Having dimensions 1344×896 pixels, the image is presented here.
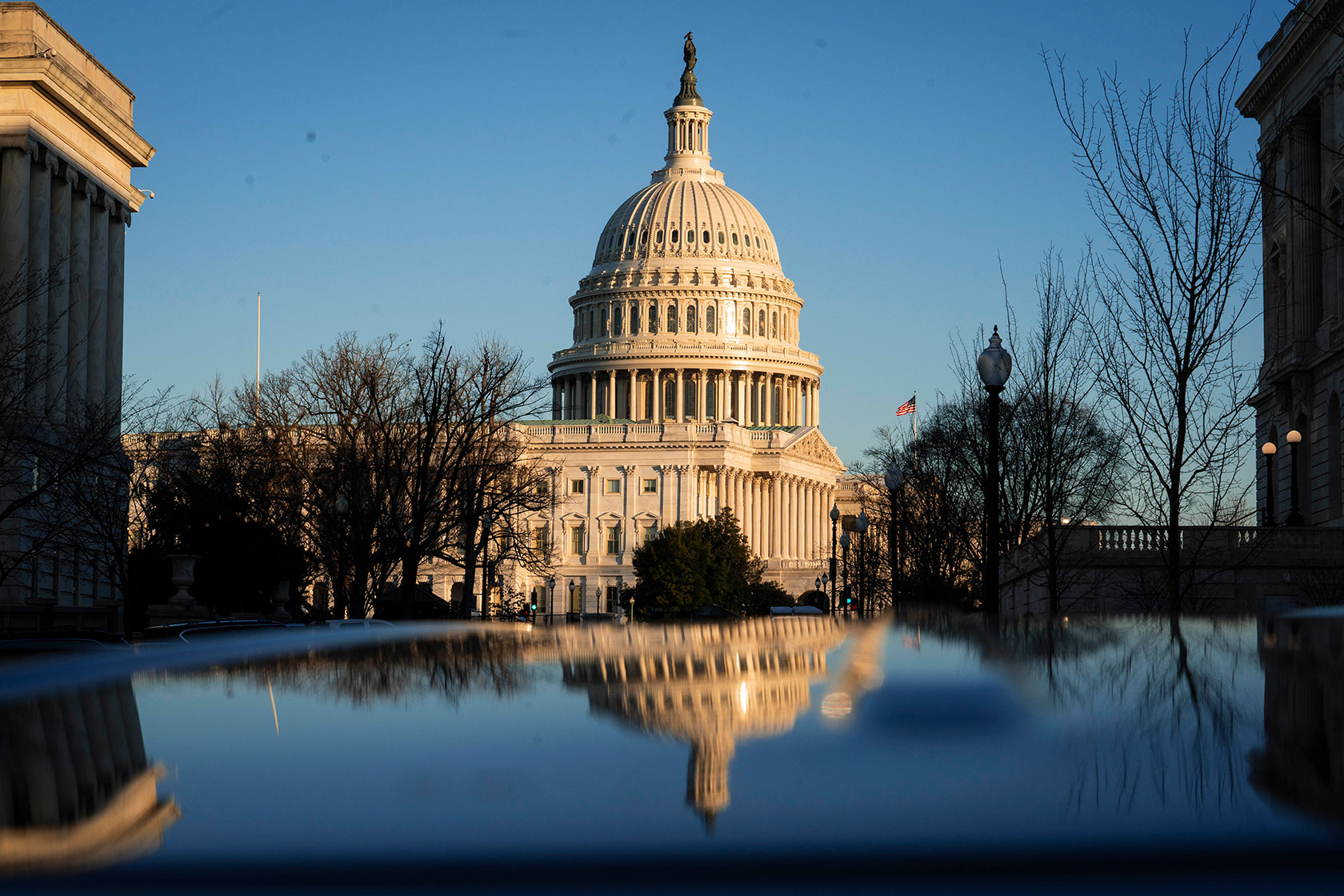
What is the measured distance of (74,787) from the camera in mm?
2908

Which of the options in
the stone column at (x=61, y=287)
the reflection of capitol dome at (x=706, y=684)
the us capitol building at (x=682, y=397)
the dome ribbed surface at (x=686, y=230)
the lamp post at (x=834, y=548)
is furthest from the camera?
the dome ribbed surface at (x=686, y=230)

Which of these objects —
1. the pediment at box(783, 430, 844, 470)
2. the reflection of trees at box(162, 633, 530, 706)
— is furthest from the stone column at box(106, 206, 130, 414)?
the pediment at box(783, 430, 844, 470)

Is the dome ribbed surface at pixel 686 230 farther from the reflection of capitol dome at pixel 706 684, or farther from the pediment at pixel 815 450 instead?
the reflection of capitol dome at pixel 706 684

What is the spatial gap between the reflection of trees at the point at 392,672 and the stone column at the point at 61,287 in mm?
50270

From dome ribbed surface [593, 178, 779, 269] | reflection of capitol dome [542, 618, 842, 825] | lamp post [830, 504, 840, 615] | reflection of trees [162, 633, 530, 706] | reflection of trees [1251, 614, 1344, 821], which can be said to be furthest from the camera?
dome ribbed surface [593, 178, 779, 269]

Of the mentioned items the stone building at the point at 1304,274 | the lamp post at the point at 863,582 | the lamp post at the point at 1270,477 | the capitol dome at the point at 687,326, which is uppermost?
the capitol dome at the point at 687,326

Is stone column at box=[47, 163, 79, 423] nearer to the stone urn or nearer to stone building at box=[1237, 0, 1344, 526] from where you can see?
the stone urn

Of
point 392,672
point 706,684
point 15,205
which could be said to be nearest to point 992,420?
point 392,672

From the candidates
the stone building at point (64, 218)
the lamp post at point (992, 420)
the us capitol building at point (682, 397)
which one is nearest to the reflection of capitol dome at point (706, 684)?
the lamp post at point (992, 420)

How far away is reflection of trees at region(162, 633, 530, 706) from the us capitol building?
426 feet

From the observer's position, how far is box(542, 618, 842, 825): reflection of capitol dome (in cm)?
309

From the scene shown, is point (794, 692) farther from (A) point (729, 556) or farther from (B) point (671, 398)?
(B) point (671, 398)

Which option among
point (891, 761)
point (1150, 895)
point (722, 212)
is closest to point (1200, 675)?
point (891, 761)

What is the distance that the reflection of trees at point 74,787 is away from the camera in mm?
2580
